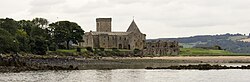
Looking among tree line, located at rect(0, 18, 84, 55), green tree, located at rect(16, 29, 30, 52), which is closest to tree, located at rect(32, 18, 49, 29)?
tree line, located at rect(0, 18, 84, 55)

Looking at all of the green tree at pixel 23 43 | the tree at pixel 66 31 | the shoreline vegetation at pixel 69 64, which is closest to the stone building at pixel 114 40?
the tree at pixel 66 31

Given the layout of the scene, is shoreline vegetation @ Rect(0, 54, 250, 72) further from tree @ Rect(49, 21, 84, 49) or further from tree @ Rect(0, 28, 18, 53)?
tree @ Rect(49, 21, 84, 49)

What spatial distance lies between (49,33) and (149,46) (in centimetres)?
2635

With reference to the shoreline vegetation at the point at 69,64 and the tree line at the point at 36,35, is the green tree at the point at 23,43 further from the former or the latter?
the shoreline vegetation at the point at 69,64

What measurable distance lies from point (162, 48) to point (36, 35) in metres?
34.5

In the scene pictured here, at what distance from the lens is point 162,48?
136 meters

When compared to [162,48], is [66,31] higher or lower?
higher

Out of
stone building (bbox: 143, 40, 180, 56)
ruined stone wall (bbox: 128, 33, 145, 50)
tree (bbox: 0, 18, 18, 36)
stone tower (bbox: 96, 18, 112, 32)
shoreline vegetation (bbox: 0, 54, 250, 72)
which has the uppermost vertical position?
stone tower (bbox: 96, 18, 112, 32)

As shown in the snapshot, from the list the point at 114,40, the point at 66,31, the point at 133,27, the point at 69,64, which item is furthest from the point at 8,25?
the point at 133,27

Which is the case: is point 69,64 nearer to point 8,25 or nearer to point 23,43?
point 23,43

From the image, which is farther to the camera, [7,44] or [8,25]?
[8,25]

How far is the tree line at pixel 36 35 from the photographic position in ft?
311

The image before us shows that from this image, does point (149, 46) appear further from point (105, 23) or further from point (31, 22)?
point (31, 22)

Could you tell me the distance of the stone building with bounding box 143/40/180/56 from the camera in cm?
13375
